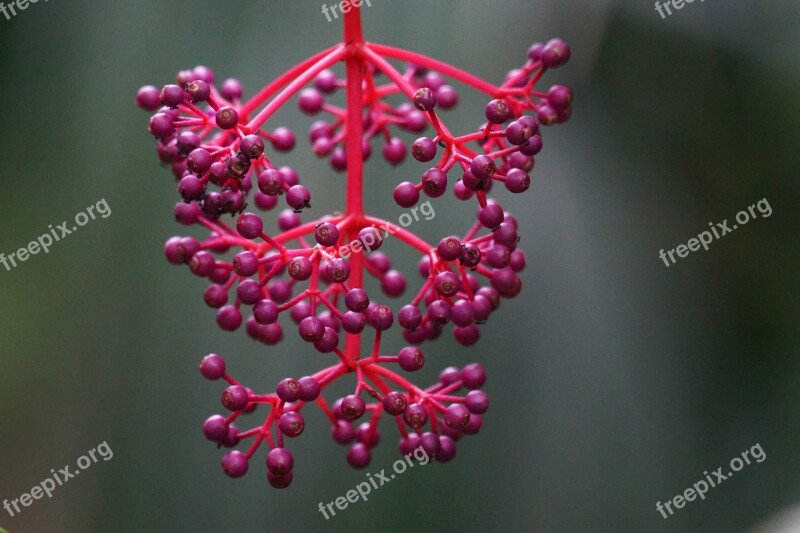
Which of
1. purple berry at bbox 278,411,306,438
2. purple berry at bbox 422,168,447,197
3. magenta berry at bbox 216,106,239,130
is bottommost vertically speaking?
purple berry at bbox 278,411,306,438

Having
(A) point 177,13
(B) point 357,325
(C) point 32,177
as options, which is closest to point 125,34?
(A) point 177,13

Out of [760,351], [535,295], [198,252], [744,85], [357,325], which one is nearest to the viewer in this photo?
[357,325]

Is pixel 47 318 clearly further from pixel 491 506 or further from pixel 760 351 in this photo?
pixel 760 351

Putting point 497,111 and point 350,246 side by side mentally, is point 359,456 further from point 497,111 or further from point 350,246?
point 497,111
